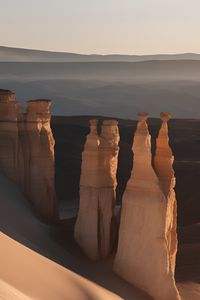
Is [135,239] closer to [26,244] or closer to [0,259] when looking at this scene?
[26,244]

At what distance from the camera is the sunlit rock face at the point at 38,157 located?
25.5m

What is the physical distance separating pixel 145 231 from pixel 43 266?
3.11 m

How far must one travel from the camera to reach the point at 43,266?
18469 millimetres

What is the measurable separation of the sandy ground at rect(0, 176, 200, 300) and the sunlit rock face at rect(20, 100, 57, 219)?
1.13 metres

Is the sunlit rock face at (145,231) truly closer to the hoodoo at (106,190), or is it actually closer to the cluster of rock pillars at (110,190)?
the cluster of rock pillars at (110,190)

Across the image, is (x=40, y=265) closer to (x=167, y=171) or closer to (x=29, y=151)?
(x=167, y=171)

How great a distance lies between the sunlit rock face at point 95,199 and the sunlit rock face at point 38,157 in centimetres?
341

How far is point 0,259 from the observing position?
17141 millimetres

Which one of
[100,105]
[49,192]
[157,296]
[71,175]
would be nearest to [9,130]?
[49,192]

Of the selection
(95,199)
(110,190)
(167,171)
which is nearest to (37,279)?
(95,199)

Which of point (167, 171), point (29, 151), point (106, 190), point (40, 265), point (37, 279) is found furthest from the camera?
point (29, 151)

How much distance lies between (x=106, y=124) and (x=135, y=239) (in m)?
4.19

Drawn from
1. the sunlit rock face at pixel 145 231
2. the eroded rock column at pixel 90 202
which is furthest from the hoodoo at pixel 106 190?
the sunlit rock face at pixel 145 231

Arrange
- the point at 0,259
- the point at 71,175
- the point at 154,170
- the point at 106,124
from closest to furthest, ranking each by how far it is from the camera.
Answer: the point at 0,259
the point at 154,170
the point at 106,124
the point at 71,175
